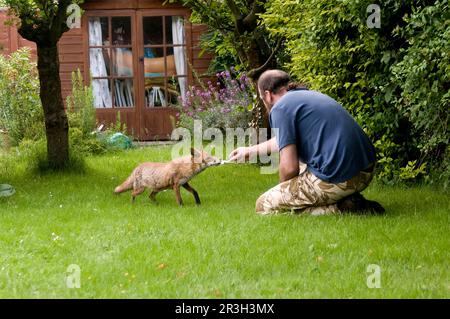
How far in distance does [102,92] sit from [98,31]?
1.34 metres

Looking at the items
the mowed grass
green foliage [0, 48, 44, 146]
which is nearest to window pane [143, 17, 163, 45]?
green foliage [0, 48, 44, 146]

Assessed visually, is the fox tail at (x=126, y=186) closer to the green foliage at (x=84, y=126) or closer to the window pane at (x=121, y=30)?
the green foliage at (x=84, y=126)

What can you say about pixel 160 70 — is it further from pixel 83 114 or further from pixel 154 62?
pixel 83 114

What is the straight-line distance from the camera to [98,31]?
16.6 metres

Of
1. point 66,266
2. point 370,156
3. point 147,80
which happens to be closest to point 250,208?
point 370,156

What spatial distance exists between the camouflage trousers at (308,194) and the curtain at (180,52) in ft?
30.4

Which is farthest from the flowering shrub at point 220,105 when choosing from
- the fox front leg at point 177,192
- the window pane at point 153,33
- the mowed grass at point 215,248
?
the fox front leg at point 177,192

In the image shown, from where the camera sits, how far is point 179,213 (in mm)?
7785

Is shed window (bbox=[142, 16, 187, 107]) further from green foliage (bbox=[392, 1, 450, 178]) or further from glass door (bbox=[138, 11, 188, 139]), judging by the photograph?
green foliage (bbox=[392, 1, 450, 178])

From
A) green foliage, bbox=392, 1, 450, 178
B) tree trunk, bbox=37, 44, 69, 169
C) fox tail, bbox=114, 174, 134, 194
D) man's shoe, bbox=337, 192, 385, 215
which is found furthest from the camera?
tree trunk, bbox=37, 44, 69, 169

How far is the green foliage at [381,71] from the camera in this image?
7656 millimetres

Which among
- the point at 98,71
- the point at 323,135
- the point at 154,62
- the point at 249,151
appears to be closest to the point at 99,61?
the point at 98,71

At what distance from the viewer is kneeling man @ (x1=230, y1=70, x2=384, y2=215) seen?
7.36 metres

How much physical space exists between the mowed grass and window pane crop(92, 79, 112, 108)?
25.5ft
